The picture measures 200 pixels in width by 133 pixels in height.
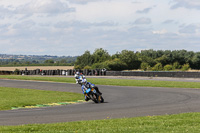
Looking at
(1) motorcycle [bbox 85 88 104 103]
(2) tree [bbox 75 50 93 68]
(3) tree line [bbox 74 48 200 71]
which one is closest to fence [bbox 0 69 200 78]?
(3) tree line [bbox 74 48 200 71]

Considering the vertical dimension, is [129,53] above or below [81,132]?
above

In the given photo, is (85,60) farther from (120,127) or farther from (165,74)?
(120,127)

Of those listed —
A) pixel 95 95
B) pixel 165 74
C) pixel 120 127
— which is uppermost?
pixel 165 74

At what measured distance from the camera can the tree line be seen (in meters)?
76.8

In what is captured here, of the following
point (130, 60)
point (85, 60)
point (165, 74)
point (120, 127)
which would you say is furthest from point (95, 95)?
point (85, 60)

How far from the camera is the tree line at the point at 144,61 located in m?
76.8

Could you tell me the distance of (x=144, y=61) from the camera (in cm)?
9112

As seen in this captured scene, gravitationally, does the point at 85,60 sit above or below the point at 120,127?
above

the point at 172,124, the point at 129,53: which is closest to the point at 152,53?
the point at 129,53

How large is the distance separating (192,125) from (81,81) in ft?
33.8

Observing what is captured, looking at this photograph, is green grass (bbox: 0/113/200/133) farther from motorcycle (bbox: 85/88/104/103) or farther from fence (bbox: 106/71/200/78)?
fence (bbox: 106/71/200/78)

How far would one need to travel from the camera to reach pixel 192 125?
1102 centimetres

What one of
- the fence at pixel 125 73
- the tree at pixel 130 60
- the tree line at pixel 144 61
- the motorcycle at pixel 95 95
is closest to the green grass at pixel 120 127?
the motorcycle at pixel 95 95

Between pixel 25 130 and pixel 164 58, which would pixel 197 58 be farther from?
pixel 25 130
